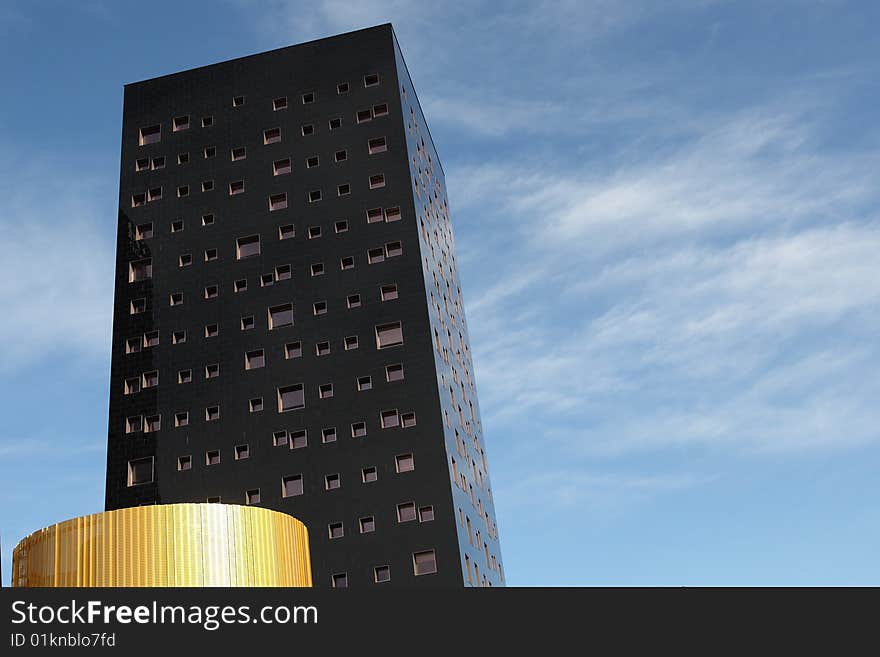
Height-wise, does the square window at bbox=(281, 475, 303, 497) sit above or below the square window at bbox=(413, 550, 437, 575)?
above

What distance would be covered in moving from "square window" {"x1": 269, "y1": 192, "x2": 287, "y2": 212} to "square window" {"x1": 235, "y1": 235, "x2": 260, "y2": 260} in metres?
1.53

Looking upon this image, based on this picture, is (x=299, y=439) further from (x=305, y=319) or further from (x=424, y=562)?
(x=424, y=562)

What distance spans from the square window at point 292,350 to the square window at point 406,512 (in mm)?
→ 8119

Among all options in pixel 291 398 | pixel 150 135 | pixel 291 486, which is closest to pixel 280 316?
pixel 291 398

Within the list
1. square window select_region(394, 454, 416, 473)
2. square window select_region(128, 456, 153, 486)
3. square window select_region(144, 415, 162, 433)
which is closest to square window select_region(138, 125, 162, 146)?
square window select_region(144, 415, 162, 433)

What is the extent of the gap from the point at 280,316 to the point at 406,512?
34.8 feet

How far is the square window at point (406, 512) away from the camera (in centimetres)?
3984

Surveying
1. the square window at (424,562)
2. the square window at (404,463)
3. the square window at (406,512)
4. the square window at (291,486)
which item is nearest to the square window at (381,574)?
the square window at (424,562)

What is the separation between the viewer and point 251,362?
44.9 m

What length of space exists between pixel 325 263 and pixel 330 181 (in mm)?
4056

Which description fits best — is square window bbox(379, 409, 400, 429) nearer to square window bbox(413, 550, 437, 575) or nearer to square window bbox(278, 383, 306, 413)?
square window bbox(278, 383, 306, 413)

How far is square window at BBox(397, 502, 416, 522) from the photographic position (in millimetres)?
39844

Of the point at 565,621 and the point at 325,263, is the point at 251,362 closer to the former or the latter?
the point at 325,263

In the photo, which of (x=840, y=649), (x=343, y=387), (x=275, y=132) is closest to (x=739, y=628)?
(x=840, y=649)
